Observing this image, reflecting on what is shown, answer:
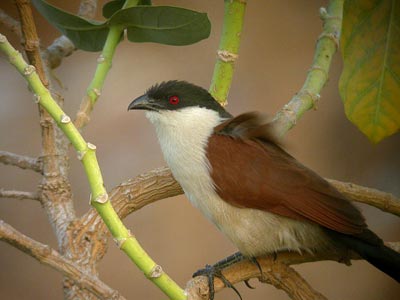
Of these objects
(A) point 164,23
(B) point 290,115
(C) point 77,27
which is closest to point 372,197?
(B) point 290,115

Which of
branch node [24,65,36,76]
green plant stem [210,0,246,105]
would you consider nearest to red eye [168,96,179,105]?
green plant stem [210,0,246,105]

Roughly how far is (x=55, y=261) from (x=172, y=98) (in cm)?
44

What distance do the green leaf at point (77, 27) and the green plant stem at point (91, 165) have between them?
40 centimetres

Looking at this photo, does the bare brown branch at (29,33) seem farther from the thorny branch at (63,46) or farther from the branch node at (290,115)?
the branch node at (290,115)

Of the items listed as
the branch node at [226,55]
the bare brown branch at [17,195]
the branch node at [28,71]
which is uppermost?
the branch node at [28,71]

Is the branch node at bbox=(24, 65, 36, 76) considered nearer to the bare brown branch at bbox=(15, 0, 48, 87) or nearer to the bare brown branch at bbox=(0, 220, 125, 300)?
the bare brown branch at bbox=(0, 220, 125, 300)

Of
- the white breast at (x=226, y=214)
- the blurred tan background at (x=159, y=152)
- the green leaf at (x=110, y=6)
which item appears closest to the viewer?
the white breast at (x=226, y=214)

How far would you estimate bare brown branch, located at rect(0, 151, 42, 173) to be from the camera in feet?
3.91

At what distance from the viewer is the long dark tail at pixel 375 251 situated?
1.03 metres

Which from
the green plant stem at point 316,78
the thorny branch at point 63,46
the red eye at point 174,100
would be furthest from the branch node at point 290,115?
the thorny branch at point 63,46

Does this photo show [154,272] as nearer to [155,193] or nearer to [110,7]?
[155,193]

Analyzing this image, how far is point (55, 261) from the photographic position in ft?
2.86

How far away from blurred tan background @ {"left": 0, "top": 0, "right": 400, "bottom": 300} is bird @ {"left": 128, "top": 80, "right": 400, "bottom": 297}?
654mm

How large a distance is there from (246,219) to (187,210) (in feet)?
2.60
